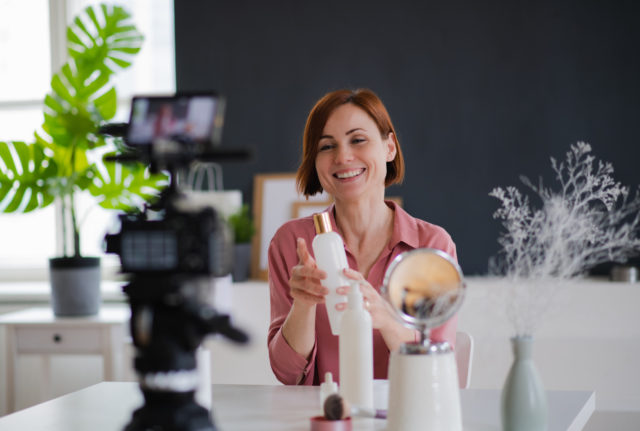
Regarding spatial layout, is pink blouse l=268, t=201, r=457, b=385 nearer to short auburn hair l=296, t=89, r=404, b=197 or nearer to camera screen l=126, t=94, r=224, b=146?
short auburn hair l=296, t=89, r=404, b=197

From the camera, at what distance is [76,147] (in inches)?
136

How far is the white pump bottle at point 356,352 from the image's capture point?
1324 millimetres

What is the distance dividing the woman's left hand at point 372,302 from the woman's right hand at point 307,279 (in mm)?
61

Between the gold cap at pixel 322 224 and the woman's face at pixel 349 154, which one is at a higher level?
the woman's face at pixel 349 154

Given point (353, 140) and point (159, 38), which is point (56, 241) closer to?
point (159, 38)

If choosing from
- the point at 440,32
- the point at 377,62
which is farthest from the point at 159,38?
the point at 440,32

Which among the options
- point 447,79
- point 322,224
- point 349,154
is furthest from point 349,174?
point 447,79

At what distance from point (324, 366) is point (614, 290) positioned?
5.67 ft

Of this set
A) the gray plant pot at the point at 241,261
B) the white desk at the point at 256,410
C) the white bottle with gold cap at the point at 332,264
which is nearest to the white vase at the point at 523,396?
the white desk at the point at 256,410

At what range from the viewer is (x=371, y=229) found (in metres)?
2.02

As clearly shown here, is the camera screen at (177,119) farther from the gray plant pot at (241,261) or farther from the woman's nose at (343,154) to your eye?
the gray plant pot at (241,261)

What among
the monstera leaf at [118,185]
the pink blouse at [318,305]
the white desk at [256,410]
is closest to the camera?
the white desk at [256,410]

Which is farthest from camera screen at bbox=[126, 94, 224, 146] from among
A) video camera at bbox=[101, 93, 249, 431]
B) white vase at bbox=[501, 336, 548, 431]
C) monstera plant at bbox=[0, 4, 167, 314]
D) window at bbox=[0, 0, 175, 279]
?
window at bbox=[0, 0, 175, 279]

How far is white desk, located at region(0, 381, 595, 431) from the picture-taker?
4.26 ft
